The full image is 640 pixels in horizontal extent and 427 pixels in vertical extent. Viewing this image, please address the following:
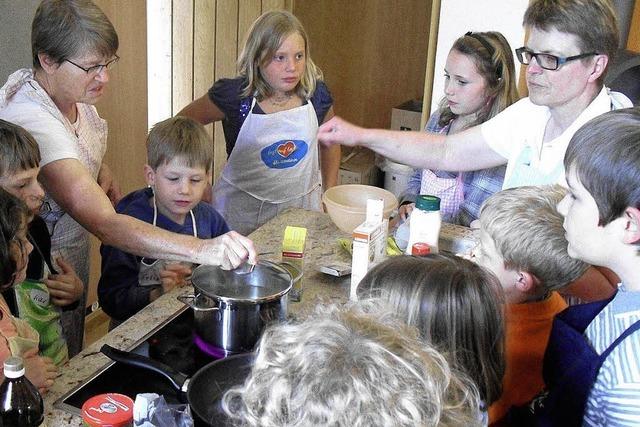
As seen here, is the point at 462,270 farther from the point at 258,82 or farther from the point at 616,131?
the point at 258,82

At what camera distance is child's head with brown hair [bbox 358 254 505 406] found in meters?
0.96

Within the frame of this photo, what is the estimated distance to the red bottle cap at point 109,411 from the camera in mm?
945

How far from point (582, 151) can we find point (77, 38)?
113 cm

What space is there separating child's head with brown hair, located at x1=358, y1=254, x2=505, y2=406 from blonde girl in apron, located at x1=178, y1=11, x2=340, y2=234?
1.39m

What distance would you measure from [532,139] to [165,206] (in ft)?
3.05

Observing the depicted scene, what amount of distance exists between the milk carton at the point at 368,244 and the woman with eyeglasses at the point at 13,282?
0.59m

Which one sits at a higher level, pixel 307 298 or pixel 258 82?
pixel 258 82

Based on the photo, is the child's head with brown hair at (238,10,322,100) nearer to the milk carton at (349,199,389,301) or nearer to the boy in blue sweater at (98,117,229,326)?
the boy in blue sweater at (98,117,229,326)

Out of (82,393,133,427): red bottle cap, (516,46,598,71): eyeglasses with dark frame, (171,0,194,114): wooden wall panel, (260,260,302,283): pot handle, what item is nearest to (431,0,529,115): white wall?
(171,0,194,114): wooden wall panel

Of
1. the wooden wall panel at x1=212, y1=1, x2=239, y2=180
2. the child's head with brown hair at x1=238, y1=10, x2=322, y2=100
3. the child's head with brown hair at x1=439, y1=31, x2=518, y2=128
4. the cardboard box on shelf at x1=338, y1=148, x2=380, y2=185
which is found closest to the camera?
the child's head with brown hair at x1=439, y1=31, x2=518, y2=128

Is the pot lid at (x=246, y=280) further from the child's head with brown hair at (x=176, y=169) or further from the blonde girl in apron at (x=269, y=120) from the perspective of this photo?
the blonde girl in apron at (x=269, y=120)

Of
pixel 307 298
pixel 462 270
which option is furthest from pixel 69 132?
pixel 462 270

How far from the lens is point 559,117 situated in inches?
63.8

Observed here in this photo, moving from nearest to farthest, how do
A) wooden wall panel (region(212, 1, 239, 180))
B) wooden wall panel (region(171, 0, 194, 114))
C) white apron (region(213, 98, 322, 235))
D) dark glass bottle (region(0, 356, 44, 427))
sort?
dark glass bottle (region(0, 356, 44, 427)), white apron (region(213, 98, 322, 235)), wooden wall panel (region(171, 0, 194, 114)), wooden wall panel (region(212, 1, 239, 180))
